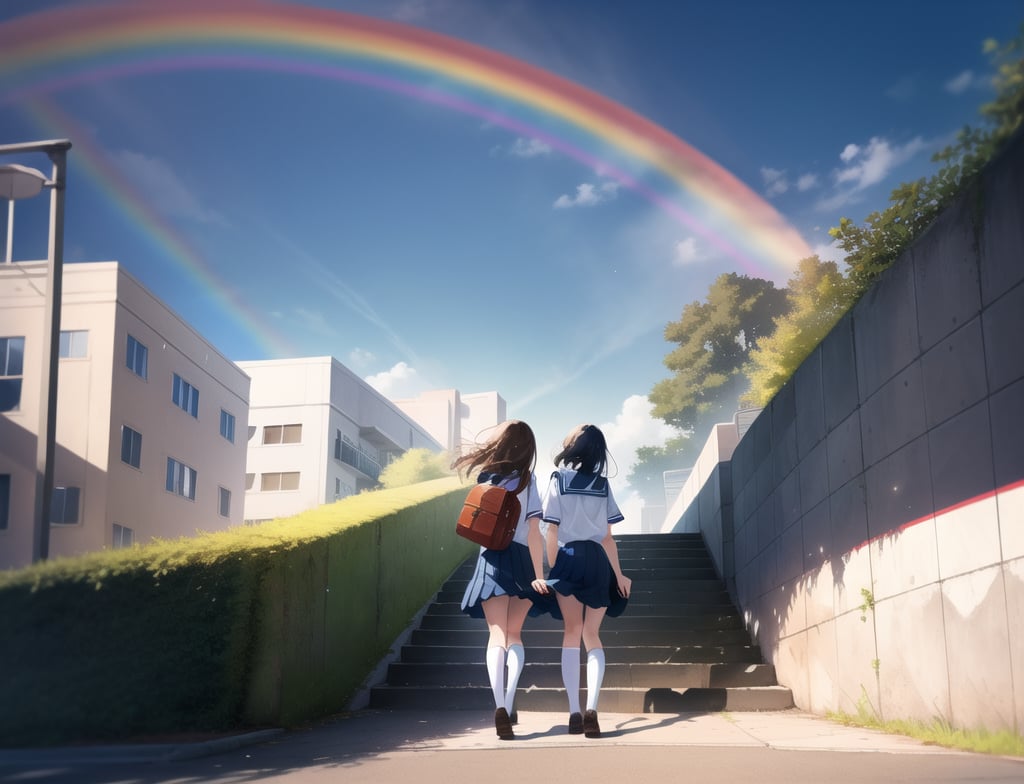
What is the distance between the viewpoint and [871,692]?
21.8 ft

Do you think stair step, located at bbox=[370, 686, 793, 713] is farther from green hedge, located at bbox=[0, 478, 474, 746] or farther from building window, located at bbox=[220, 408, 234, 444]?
building window, located at bbox=[220, 408, 234, 444]

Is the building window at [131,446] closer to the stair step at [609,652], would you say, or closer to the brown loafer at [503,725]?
the stair step at [609,652]

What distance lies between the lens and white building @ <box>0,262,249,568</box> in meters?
25.1

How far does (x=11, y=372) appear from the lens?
25.9 m

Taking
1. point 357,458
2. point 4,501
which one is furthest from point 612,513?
point 357,458

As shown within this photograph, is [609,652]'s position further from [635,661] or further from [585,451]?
[585,451]

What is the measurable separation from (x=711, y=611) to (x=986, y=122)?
27.0ft

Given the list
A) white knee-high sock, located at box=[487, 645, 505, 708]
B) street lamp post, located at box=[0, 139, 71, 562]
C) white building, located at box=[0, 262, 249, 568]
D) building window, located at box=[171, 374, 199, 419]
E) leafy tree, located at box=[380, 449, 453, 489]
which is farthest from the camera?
leafy tree, located at box=[380, 449, 453, 489]

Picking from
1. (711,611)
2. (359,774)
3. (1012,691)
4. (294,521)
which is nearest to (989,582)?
(1012,691)

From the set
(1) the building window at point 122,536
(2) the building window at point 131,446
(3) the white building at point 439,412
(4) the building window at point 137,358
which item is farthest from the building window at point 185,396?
(3) the white building at point 439,412

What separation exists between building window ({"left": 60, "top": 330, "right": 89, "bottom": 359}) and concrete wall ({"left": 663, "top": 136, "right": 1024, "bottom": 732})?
910 inches

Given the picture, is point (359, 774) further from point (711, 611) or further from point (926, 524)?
point (711, 611)

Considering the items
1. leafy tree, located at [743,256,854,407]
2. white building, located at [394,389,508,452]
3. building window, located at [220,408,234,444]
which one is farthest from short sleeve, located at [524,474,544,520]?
white building, located at [394,389,508,452]

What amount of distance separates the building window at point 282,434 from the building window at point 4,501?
27218mm
